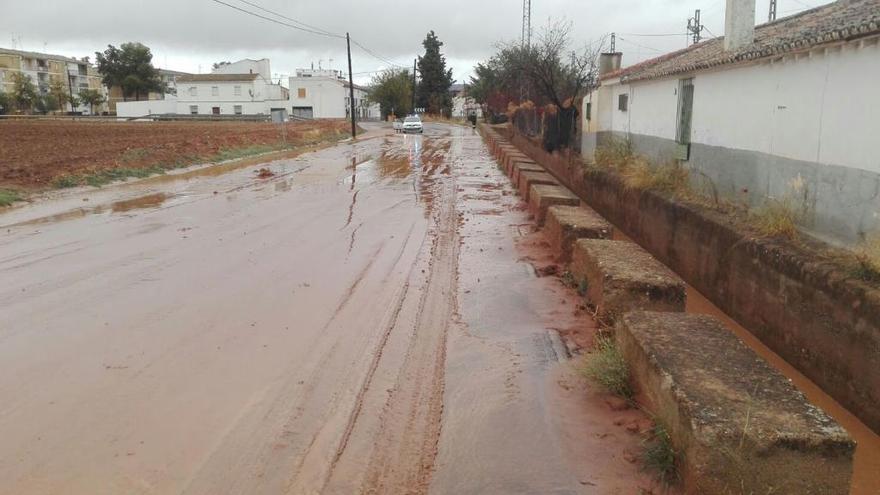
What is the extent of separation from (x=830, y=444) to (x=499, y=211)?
11.4m

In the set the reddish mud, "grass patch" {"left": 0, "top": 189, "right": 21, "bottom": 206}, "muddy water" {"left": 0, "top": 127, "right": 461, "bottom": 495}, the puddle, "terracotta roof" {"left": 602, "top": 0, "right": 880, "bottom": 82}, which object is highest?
"terracotta roof" {"left": 602, "top": 0, "right": 880, "bottom": 82}

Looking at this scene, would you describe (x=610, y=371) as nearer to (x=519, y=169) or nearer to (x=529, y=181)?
(x=529, y=181)

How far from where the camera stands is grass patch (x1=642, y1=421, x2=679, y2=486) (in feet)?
12.9

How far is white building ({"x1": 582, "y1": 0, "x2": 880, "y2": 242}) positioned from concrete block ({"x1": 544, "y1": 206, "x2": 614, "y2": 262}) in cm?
239

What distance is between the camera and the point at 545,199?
12.4m

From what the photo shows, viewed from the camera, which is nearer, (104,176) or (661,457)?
(661,457)

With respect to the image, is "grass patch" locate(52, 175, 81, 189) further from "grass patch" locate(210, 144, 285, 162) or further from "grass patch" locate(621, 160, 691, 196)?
"grass patch" locate(621, 160, 691, 196)

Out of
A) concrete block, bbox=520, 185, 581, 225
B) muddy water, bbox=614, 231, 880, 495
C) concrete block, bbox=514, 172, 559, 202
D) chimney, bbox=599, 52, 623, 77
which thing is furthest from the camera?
chimney, bbox=599, 52, 623, 77

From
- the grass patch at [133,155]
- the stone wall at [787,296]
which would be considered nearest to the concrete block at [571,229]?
the stone wall at [787,296]

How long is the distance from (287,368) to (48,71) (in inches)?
5250

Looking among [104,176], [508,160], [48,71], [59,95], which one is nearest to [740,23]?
[508,160]

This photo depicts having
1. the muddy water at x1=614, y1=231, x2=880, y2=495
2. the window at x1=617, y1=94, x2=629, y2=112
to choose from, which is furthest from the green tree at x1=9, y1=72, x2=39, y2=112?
the muddy water at x1=614, y1=231, x2=880, y2=495

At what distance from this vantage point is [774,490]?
350 cm

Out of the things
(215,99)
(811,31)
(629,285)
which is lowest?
(629,285)
